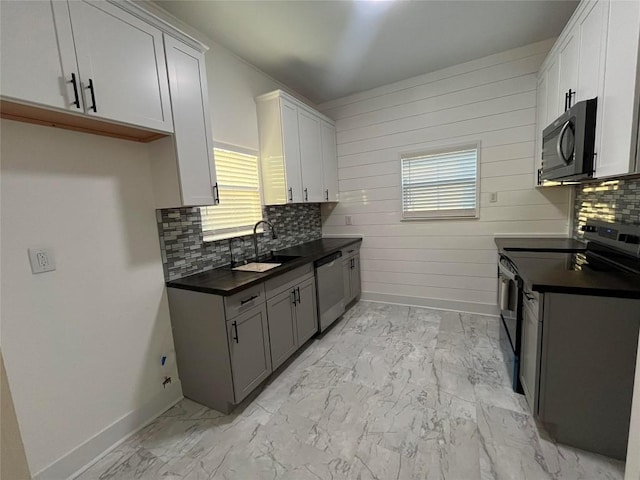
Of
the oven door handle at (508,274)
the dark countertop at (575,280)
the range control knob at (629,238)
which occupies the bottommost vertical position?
the oven door handle at (508,274)

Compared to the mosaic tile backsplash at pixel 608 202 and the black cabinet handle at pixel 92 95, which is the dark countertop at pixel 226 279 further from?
the mosaic tile backsplash at pixel 608 202

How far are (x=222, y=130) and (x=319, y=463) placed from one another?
2.60m

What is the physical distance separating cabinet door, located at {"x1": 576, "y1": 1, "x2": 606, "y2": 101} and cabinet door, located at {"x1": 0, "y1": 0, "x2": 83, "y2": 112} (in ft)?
9.11

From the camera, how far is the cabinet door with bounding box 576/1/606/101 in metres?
1.57

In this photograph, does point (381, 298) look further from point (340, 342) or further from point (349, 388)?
point (349, 388)

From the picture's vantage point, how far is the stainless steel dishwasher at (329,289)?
2.89 meters

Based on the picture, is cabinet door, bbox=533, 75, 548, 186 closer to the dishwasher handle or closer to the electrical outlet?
the dishwasher handle

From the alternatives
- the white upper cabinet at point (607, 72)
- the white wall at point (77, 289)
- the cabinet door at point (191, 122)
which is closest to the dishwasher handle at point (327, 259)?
the cabinet door at point (191, 122)

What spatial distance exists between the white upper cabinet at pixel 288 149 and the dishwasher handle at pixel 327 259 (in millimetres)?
714

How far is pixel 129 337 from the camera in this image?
6.03 feet

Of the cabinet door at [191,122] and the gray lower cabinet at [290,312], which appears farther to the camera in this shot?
the gray lower cabinet at [290,312]

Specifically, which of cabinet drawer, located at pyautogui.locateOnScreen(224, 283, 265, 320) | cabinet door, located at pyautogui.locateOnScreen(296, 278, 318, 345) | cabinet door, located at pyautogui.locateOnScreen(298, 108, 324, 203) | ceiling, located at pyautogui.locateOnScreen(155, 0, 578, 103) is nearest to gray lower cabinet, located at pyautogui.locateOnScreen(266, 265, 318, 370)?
cabinet door, located at pyautogui.locateOnScreen(296, 278, 318, 345)

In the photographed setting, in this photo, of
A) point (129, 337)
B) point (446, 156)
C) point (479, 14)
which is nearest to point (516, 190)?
point (446, 156)

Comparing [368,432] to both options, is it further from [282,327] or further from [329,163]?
[329,163]
